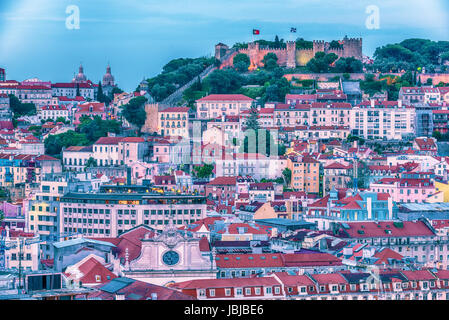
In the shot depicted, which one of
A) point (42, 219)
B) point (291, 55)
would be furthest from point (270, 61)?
point (42, 219)

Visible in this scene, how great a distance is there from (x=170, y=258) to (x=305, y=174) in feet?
46.8

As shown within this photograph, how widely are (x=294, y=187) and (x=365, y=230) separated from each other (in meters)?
7.62

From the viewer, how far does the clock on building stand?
10.9m

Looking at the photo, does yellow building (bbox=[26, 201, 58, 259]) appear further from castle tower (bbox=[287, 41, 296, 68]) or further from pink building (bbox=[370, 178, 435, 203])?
castle tower (bbox=[287, 41, 296, 68])

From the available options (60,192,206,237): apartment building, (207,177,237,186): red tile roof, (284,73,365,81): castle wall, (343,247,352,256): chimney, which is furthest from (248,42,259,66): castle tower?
(343,247,352,256): chimney

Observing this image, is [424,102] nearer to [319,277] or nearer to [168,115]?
[168,115]

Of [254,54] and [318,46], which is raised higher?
[318,46]

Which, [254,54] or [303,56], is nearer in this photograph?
[303,56]

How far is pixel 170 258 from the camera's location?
10.9m

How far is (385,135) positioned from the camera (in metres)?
29.0

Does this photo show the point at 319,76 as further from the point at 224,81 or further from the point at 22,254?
the point at 22,254

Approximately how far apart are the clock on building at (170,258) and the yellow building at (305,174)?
553 inches

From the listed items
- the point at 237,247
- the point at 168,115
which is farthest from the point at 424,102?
the point at 237,247
